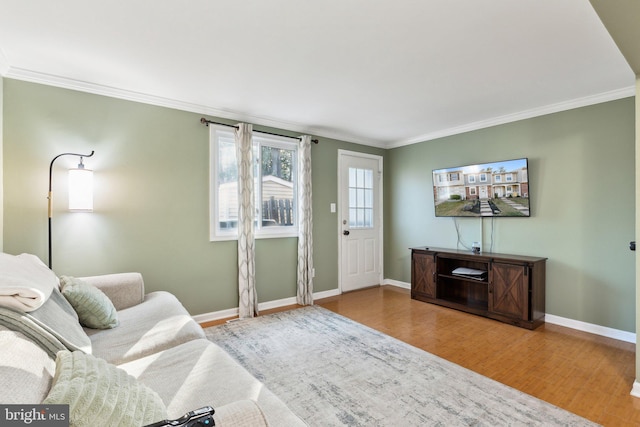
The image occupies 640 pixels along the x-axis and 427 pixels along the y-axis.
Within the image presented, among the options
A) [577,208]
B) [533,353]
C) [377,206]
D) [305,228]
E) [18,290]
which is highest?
[377,206]

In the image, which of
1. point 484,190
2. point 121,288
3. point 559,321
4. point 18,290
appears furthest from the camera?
point 484,190

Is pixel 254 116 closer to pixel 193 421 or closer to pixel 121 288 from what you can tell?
pixel 121 288

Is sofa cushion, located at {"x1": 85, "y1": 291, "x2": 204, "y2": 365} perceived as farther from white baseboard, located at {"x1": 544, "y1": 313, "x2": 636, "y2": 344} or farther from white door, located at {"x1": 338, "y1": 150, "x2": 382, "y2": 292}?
white baseboard, located at {"x1": 544, "y1": 313, "x2": 636, "y2": 344}

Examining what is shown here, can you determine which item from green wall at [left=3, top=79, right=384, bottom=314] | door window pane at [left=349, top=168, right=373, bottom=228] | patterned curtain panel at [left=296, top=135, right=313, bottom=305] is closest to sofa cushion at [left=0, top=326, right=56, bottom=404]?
green wall at [left=3, top=79, right=384, bottom=314]

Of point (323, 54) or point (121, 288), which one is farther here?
point (121, 288)

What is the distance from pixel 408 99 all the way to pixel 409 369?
8.77ft

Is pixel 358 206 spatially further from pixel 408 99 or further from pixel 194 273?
pixel 194 273

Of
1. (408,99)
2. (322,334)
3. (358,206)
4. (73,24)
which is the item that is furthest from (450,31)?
(358,206)

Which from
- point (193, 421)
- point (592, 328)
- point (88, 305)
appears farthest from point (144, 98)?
point (592, 328)

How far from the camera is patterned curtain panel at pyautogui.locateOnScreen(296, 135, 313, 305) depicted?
4219mm

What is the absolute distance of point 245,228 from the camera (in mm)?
3703

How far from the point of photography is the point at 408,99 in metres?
3.34

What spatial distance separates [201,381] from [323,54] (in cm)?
231

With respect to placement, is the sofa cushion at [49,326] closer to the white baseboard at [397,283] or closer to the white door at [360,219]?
the white door at [360,219]
